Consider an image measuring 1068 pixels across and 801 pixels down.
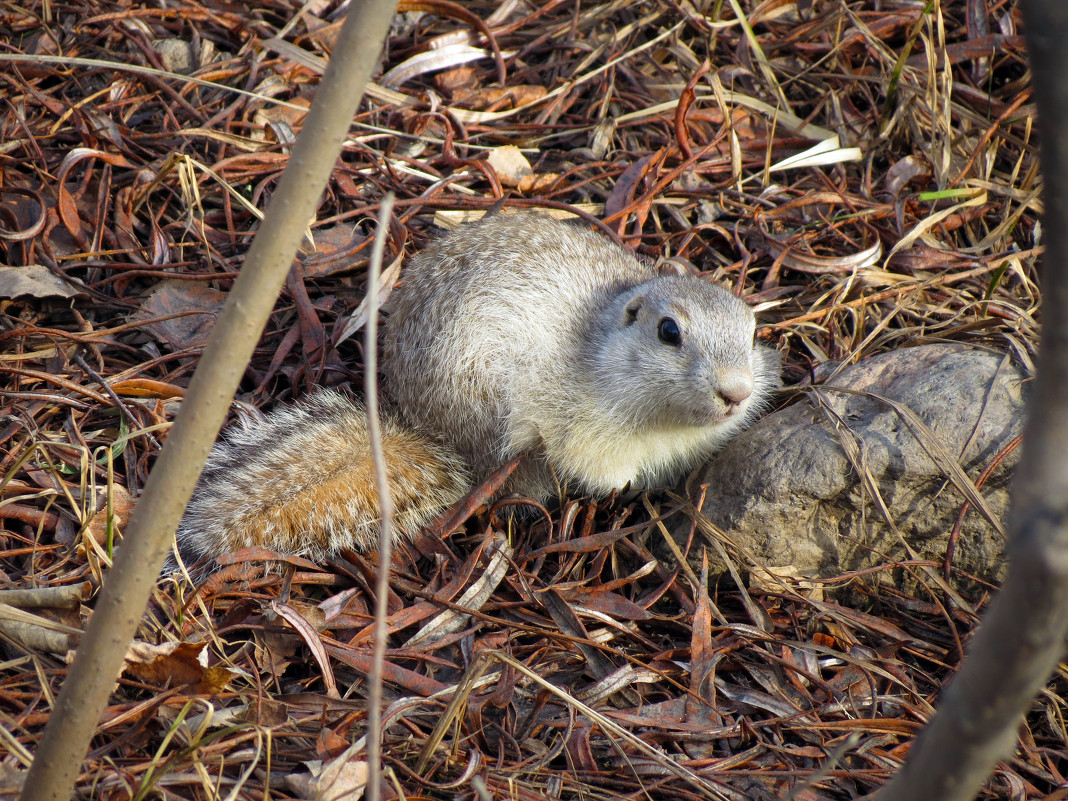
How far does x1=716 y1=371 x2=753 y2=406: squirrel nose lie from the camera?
3.37 metres

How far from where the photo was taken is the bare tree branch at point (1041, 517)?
0.94 m

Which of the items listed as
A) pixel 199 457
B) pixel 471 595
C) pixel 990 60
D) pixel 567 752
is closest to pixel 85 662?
pixel 199 457

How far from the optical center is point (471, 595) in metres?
3.19

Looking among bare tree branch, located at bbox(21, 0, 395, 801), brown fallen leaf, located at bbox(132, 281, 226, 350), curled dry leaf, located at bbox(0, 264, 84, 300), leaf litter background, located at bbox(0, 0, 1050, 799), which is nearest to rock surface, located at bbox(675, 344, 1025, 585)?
leaf litter background, located at bbox(0, 0, 1050, 799)

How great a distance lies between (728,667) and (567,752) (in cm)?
79

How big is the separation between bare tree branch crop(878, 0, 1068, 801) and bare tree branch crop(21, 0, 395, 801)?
1135 mm

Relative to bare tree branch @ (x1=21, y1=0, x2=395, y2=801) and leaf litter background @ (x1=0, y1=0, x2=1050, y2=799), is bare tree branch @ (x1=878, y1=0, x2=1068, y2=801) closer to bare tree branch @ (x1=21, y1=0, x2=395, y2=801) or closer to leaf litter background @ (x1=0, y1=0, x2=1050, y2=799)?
leaf litter background @ (x1=0, y1=0, x2=1050, y2=799)

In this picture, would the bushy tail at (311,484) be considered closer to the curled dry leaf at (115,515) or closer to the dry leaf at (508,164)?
the curled dry leaf at (115,515)

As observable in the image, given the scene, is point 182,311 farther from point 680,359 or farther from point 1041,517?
point 1041,517

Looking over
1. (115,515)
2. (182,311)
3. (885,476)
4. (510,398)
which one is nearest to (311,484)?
(115,515)

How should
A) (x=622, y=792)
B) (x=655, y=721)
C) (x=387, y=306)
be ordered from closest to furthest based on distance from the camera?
(x=622, y=792) → (x=655, y=721) → (x=387, y=306)

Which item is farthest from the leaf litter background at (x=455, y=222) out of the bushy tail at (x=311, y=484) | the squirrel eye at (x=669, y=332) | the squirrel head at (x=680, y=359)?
the squirrel eye at (x=669, y=332)

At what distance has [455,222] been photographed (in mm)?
4625

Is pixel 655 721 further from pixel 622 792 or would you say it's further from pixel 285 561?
pixel 285 561
